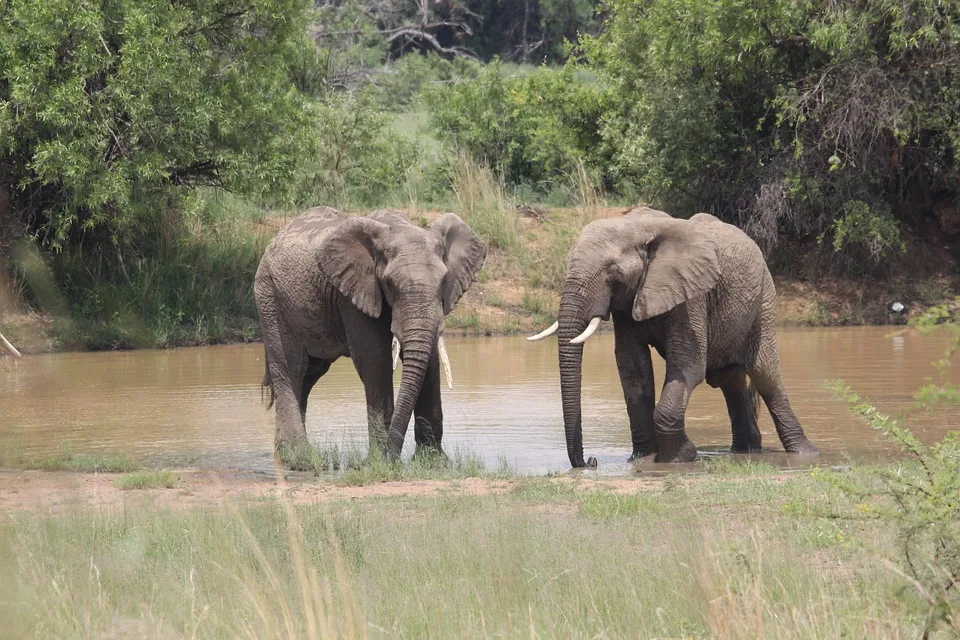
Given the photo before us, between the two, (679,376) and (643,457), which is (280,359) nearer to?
(643,457)

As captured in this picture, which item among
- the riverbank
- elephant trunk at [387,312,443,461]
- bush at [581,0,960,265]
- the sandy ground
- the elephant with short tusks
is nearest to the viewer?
the sandy ground

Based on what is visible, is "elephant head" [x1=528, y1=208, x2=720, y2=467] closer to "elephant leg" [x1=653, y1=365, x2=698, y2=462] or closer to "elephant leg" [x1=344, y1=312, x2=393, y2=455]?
"elephant leg" [x1=653, y1=365, x2=698, y2=462]

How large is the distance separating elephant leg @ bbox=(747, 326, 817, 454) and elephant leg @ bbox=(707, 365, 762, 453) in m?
0.31

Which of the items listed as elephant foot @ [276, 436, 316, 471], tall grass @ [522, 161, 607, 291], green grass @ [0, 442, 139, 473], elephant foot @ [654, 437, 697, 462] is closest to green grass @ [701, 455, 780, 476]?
elephant foot @ [654, 437, 697, 462]

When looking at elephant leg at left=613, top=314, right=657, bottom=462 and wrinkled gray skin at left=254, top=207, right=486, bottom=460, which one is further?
elephant leg at left=613, top=314, right=657, bottom=462

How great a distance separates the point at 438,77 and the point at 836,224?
24.8m

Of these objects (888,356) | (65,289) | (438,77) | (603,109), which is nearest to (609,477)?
→ (888,356)

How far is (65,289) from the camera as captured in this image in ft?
69.3

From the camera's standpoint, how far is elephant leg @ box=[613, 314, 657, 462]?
1121 cm

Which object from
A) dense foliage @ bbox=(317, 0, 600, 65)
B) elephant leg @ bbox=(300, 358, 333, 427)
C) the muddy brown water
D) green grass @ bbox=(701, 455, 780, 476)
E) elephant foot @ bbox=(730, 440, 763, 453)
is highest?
dense foliage @ bbox=(317, 0, 600, 65)

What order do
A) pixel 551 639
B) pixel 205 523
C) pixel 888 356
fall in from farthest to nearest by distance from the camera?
pixel 888 356 → pixel 205 523 → pixel 551 639

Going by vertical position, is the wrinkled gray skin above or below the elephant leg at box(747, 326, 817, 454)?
above

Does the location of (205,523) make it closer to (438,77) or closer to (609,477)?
A: (609,477)

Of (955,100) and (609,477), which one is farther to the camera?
(955,100)
